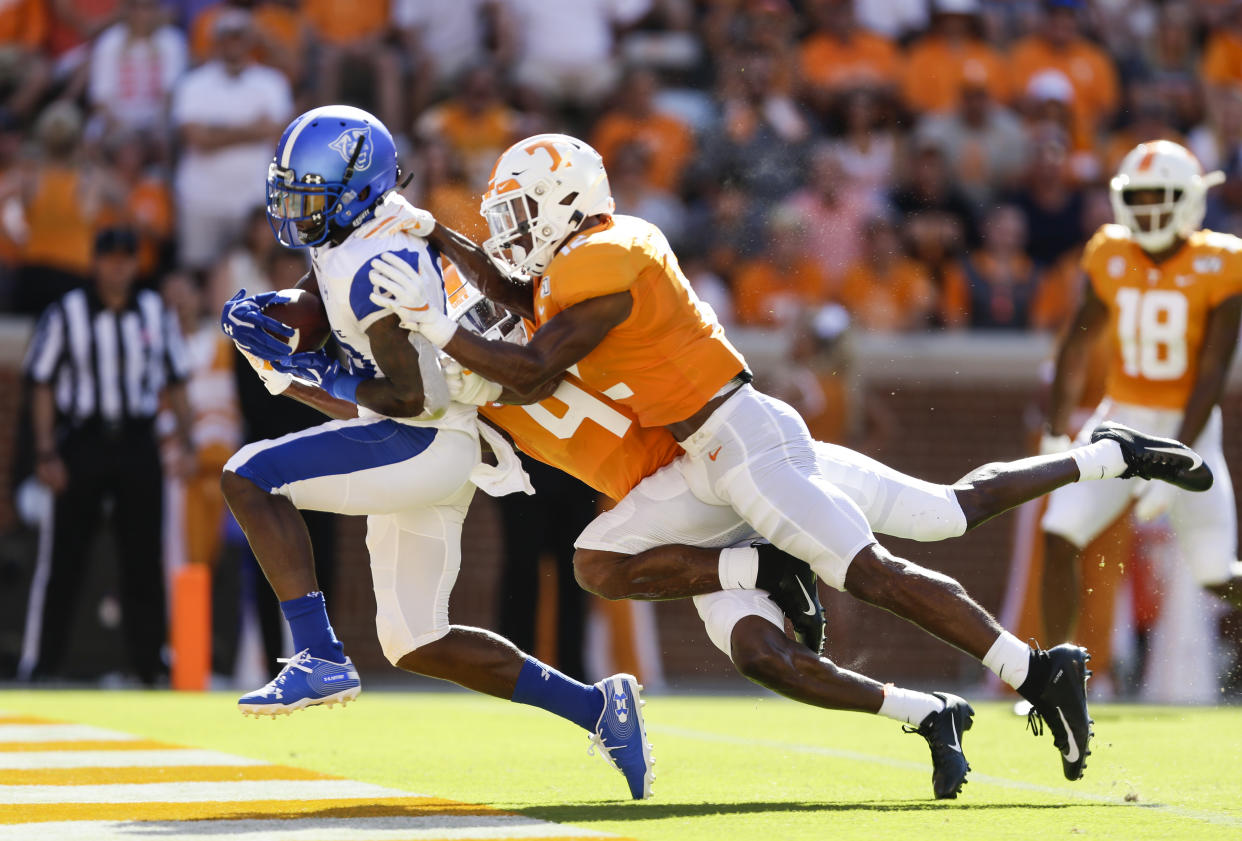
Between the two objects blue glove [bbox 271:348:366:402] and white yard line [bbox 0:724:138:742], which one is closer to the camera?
blue glove [bbox 271:348:366:402]

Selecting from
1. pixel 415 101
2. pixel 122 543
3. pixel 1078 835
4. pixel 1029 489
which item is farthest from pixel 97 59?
pixel 1078 835

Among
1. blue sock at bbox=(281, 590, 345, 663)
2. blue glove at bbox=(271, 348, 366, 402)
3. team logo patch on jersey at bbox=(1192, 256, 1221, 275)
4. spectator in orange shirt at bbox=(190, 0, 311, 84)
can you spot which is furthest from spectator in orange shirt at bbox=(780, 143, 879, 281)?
blue sock at bbox=(281, 590, 345, 663)

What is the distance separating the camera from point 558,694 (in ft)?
16.9

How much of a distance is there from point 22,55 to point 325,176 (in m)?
7.70

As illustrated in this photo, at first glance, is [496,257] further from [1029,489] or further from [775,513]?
[1029,489]

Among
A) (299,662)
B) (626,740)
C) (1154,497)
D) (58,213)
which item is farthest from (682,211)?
(299,662)

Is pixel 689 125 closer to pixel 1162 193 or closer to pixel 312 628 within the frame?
pixel 1162 193

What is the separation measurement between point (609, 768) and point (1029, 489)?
1.59 meters

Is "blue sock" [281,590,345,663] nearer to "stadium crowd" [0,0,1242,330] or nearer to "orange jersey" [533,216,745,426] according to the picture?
"orange jersey" [533,216,745,426]

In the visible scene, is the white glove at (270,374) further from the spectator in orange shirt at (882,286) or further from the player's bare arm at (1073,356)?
the spectator in orange shirt at (882,286)

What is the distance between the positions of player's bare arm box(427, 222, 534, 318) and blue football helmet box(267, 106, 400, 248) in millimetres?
204

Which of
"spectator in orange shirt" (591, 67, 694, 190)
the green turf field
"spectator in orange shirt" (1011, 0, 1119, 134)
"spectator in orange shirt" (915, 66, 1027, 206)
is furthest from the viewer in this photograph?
"spectator in orange shirt" (1011, 0, 1119, 134)

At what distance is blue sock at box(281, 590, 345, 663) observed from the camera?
4781 millimetres

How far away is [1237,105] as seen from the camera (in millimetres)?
12812
